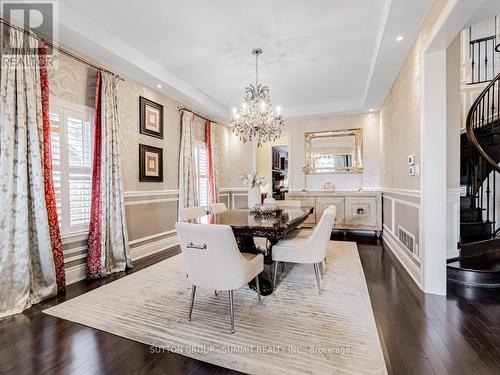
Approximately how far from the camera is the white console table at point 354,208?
500 centimetres

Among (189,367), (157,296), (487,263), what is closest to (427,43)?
(487,263)

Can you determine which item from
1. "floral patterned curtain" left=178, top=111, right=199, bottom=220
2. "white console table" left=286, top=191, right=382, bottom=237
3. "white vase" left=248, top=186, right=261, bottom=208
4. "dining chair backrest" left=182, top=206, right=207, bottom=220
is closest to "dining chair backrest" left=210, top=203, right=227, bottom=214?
"dining chair backrest" left=182, top=206, right=207, bottom=220

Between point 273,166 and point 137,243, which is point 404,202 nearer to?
point 137,243

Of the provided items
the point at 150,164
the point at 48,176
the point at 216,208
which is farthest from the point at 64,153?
the point at 216,208

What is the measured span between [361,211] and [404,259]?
1928 millimetres

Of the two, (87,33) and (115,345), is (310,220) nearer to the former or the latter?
(115,345)

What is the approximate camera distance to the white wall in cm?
546

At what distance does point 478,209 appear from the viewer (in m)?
3.47

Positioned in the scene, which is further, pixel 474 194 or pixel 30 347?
pixel 474 194

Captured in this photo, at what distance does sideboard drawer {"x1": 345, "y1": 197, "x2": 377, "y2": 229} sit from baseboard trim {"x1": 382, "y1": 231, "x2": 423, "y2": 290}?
1.72 ft

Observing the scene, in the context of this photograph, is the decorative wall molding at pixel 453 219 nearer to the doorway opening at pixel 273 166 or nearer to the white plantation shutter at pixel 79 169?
the doorway opening at pixel 273 166

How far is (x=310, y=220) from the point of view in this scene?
545cm

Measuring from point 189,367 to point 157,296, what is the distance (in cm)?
110

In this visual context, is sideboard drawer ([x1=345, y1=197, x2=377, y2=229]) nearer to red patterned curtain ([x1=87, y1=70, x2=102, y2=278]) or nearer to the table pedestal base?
the table pedestal base
